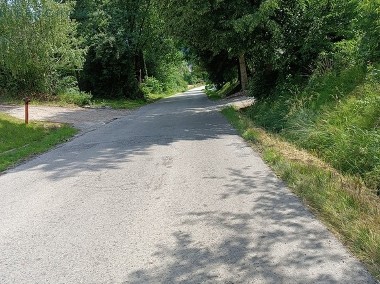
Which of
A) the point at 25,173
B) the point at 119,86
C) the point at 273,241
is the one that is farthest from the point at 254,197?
the point at 119,86

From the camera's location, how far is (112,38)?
29.9 metres

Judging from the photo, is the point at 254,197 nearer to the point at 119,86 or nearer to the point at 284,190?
the point at 284,190

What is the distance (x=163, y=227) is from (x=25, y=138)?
9.85 meters

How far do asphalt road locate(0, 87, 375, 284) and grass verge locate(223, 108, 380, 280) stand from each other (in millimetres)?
144

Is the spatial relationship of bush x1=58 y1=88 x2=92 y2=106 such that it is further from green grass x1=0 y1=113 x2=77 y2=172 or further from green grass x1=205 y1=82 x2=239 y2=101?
green grass x1=205 y1=82 x2=239 y2=101

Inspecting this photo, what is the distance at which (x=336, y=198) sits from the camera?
17.3 ft

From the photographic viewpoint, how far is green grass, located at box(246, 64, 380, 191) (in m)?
6.98

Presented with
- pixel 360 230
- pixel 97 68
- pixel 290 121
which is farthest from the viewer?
pixel 97 68

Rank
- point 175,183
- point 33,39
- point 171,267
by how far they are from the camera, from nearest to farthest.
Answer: point 171,267 → point 175,183 → point 33,39

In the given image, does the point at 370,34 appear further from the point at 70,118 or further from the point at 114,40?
the point at 114,40

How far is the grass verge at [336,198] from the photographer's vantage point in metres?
3.96

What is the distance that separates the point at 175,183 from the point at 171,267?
3.05 metres

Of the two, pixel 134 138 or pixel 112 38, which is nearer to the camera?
pixel 134 138

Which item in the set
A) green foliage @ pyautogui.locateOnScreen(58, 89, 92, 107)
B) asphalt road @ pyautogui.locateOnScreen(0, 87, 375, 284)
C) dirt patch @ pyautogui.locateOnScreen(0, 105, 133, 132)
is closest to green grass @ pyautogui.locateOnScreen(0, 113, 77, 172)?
dirt patch @ pyautogui.locateOnScreen(0, 105, 133, 132)
